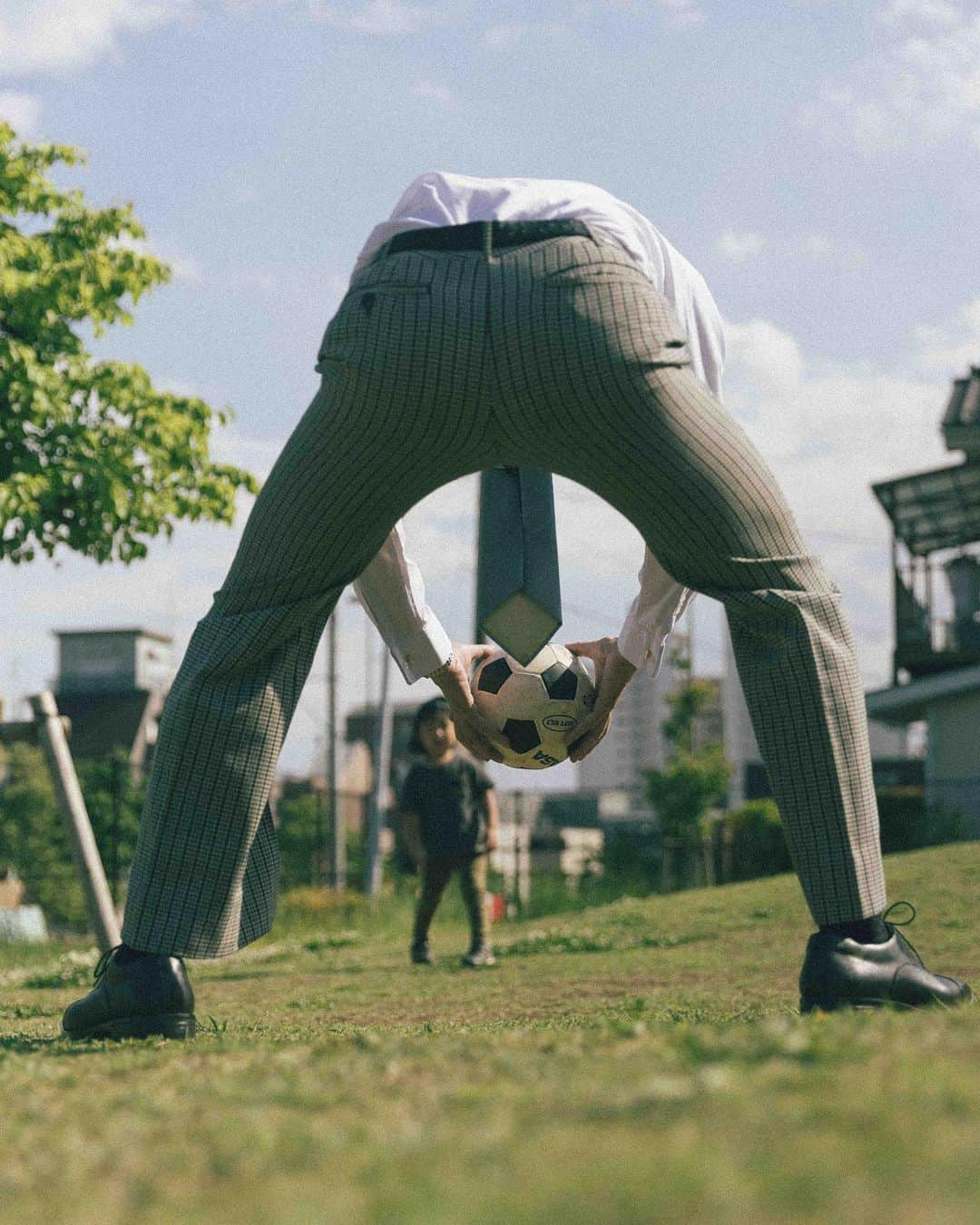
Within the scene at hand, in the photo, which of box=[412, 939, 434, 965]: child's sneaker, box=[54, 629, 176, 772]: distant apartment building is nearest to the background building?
box=[412, 939, 434, 965]: child's sneaker

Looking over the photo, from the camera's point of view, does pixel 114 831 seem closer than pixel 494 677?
No

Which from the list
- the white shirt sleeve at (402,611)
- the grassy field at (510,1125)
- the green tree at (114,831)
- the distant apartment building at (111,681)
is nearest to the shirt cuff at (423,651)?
the white shirt sleeve at (402,611)

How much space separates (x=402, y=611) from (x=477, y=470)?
583mm

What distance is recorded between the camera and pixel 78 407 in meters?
11.4

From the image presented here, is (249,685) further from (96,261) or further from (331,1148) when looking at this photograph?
(96,261)

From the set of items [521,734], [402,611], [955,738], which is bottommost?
[521,734]

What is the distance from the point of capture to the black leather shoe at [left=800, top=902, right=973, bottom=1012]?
10.2 feet

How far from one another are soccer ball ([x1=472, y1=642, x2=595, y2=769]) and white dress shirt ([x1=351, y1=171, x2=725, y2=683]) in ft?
1.12

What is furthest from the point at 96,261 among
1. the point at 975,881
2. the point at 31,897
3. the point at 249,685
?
the point at 31,897

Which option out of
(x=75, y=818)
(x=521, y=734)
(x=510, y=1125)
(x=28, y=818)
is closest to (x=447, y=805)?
(x=75, y=818)

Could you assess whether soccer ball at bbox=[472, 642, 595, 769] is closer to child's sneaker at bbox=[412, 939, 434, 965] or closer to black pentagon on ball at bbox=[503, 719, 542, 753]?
black pentagon on ball at bbox=[503, 719, 542, 753]

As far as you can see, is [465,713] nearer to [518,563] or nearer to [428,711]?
[518,563]

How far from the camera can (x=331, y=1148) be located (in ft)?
5.48

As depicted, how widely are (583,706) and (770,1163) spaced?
2862 millimetres
